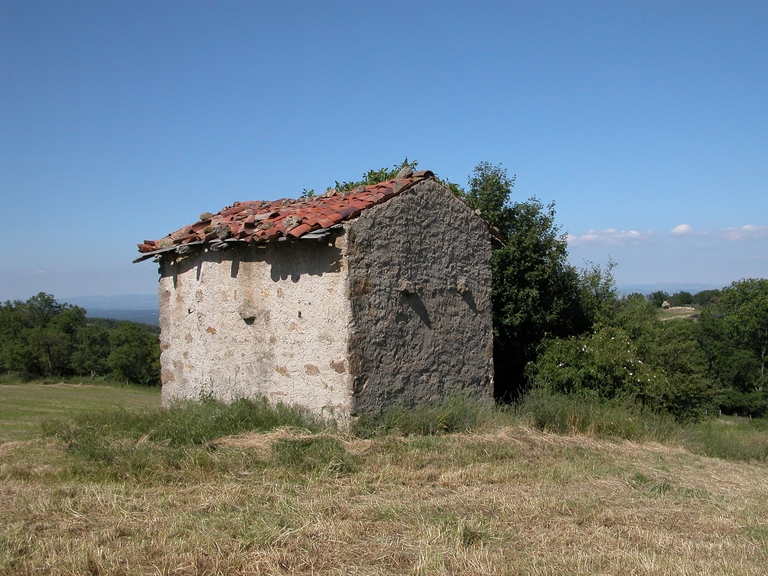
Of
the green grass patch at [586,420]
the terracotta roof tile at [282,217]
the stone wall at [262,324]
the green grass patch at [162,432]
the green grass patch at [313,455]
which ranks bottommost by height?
the green grass patch at [586,420]

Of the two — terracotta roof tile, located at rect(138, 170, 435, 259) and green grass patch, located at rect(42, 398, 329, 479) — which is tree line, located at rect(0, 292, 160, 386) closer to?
terracotta roof tile, located at rect(138, 170, 435, 259)

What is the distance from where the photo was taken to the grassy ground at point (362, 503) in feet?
13.5

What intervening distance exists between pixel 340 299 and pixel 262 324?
1.40m

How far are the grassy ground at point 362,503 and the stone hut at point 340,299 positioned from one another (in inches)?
24.0

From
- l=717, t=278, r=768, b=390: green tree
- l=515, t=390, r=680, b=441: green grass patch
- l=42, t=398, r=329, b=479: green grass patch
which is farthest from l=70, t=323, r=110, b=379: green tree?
l=717, t=278, r=768, b=390: green tree

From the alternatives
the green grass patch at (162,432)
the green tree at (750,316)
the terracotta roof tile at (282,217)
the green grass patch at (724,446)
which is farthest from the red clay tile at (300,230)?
the green tree at (750,316)

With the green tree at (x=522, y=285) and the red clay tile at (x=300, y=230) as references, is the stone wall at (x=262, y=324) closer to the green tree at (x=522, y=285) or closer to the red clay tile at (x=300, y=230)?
the red clay tile at (x=300, y=230)

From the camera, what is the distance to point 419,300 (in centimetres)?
834

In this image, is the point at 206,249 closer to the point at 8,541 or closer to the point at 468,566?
the point at 8,541

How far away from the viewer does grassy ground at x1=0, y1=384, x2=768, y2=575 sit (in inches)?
162

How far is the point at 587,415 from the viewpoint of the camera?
8969 millimetres

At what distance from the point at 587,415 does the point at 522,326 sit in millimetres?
3687

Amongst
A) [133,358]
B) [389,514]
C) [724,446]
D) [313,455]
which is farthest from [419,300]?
[133,358]

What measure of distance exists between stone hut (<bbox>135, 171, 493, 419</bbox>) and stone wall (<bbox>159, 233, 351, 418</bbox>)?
0.02 meters
